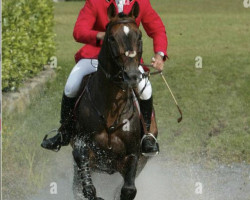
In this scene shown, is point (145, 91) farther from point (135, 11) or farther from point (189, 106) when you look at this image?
point (189, 106)

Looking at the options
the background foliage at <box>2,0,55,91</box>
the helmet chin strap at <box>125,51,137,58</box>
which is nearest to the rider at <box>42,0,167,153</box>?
the helmet chin strap at <box>125,51,137,58</box>

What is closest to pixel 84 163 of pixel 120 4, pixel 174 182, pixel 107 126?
pixel 107 126

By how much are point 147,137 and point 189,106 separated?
19.4ft

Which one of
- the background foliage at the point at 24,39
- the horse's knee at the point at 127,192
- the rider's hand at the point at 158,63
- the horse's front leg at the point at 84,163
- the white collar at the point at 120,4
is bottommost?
the background foliage at the point at 24,39

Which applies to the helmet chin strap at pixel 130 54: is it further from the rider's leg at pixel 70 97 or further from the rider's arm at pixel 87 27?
the rider's leg at pixel 70 97

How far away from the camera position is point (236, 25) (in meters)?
18.8

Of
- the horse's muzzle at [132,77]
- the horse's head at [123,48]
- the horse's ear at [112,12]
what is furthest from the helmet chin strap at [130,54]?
the horse's ear at [112,12]

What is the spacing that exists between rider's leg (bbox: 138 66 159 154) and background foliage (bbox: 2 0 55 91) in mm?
4338

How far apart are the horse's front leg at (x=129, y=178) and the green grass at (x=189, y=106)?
8.87 ft

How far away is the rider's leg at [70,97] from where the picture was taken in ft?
23.0

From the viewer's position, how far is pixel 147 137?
6953mm

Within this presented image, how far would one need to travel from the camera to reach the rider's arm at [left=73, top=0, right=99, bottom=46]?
6.51 m

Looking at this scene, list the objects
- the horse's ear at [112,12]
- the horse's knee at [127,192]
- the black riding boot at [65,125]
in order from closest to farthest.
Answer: the horse's ear at [112,12] → the horse's knee at [127,192] → the black riding boot at [65,125]

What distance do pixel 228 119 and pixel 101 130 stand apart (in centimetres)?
607
